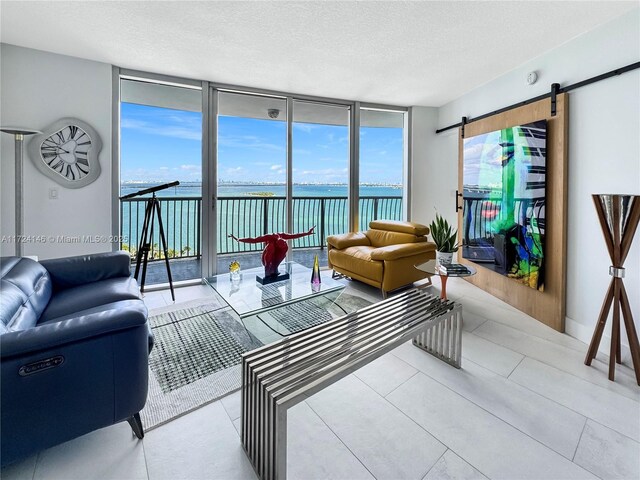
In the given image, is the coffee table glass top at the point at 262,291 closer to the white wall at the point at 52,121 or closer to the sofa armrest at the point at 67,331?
the sofa armrest at the point at 67,331

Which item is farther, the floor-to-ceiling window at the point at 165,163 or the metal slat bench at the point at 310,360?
the floor-to-ceiling window at the point at 165,163

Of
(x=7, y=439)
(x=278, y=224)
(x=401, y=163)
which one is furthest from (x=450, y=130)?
(x=7, y=439)

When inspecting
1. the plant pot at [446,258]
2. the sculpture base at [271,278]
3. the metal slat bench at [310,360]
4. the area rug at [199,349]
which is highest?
the plant pot at [446,258]

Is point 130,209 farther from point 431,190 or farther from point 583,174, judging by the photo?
point 583,174

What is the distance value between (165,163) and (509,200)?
4476mm

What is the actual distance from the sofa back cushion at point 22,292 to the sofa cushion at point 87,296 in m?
0.06

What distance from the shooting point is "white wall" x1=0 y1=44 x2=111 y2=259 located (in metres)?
2.97

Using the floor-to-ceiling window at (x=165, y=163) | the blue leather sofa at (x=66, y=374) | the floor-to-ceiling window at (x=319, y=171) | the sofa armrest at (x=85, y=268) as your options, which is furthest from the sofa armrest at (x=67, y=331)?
the floor-to-ceiling window at (x=319, y=171)

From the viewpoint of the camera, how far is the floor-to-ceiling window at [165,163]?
3.84 meters

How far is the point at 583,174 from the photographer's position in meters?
2.56

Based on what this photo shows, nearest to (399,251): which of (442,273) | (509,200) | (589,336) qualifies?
(442,273)

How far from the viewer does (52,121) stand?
3121mm

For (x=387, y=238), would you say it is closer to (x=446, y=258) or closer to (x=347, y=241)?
(x=347, y=241)

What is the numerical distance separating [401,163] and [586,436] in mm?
4295
